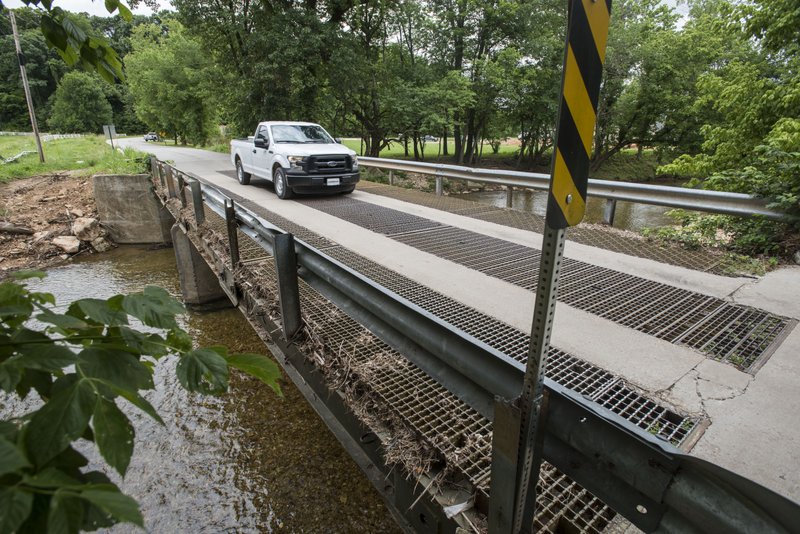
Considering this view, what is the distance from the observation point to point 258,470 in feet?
16.5

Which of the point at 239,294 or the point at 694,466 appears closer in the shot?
the point at 694,466

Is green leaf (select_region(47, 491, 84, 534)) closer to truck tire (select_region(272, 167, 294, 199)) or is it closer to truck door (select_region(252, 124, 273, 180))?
truck tire (select_region(272, 167, 294, 199))

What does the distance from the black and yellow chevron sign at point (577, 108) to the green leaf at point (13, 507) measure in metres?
1.37

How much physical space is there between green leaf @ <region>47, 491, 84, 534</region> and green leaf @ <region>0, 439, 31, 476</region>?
8 centimetres

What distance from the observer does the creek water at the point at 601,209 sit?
51.7 ft

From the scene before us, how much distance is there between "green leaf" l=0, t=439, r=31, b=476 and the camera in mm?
730

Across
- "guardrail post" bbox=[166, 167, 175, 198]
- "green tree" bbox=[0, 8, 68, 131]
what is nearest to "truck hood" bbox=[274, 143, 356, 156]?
"guardrail post" bbox=[166, 167, 175, 198]

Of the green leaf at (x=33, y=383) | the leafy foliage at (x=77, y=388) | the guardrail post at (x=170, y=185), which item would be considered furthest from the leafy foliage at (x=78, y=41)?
the guardrail post at (x=170, y=185)

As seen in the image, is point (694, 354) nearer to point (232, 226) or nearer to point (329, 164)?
point (232, 226)

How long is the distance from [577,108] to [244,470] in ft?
17.0

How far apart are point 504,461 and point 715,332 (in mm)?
3310

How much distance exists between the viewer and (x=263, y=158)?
39.3ft

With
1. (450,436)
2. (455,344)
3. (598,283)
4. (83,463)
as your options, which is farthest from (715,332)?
(83,463)

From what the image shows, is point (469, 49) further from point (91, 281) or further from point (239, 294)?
point (239, 294)
